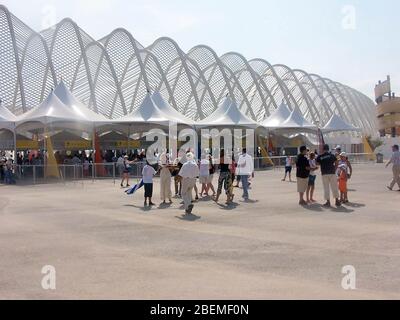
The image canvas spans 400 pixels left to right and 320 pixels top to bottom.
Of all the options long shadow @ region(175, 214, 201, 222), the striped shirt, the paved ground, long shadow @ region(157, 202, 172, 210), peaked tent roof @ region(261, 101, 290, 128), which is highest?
peaked tent roof @ region(261, 101, 290, 128)

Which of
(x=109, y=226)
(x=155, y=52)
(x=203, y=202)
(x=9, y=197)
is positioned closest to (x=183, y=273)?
(x=109, y=226)

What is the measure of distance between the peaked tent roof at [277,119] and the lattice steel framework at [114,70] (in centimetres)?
1220

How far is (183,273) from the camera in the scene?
646cm

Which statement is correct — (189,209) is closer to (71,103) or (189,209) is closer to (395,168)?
(395,168)

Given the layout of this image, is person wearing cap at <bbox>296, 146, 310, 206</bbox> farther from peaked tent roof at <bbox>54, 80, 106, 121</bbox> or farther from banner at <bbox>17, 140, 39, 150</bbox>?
banner at <bbox>17, 140, 39, 150</bbox>

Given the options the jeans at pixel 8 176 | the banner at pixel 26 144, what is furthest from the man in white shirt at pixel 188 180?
the banner at pixel 26 144

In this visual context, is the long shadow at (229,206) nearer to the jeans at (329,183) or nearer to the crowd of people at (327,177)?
the crowd of people at (327,177)

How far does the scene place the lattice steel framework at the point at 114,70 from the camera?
42.8 meters

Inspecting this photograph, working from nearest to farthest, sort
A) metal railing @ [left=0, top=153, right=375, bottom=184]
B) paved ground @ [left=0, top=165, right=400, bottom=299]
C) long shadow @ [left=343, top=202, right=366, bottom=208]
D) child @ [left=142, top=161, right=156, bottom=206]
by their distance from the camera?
paved ground @ [left=0, top=165, right=400, bottom=299] < long shadow @ [left=343, top=202, right=366, bottom=208] < child @ [left=142, top=161, right=156, bottom=206] < metal railing @ [left=0, top=153, right=375, bottom=184]

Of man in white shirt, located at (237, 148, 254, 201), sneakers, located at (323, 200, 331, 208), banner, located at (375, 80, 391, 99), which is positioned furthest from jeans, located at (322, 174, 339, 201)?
banner, located at (375, 80, 391, 99)

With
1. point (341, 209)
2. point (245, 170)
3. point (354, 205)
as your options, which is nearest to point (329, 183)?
point (354, 205)

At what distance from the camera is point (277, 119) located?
4606 centimetres

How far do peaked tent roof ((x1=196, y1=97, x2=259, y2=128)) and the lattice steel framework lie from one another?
14.0m

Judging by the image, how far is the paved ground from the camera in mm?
5699
